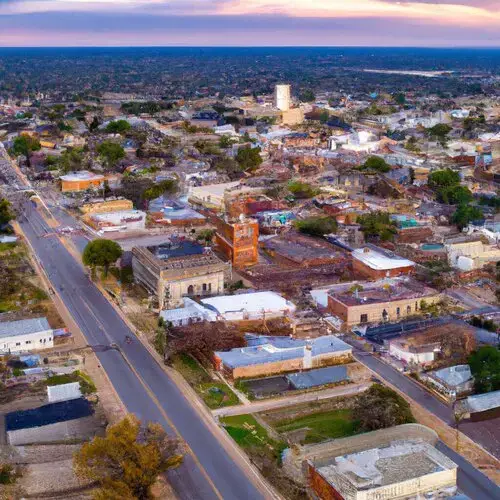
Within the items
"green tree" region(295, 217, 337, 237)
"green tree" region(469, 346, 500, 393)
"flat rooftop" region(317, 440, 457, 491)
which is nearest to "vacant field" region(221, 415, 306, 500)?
"flat rooftop" region(317, 440, 457, 491)

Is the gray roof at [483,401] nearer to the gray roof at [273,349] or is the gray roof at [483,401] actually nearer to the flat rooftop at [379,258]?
the gray roof at [273,349]

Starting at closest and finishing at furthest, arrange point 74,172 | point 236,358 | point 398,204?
point 236,358, point 398,204, point 74,172

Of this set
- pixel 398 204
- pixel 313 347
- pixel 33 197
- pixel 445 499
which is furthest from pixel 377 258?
pixel 33 197

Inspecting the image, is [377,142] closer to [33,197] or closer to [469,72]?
[33,197]

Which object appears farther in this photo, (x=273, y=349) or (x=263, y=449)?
(x=273, y=349)

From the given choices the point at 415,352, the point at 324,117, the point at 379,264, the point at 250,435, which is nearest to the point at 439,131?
the point at 324,117

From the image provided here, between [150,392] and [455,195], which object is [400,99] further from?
[150,392]

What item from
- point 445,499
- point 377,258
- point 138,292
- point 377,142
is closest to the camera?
point 445,499
